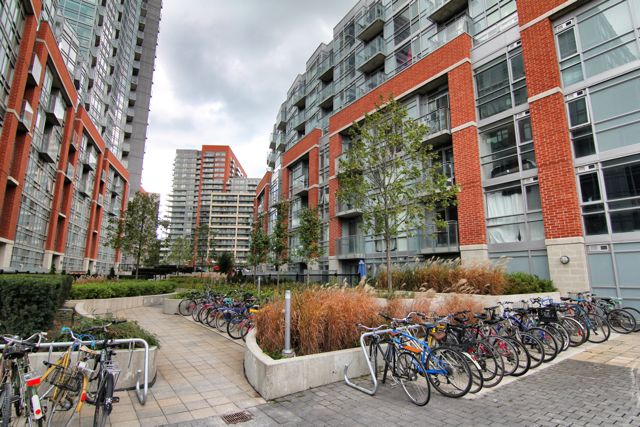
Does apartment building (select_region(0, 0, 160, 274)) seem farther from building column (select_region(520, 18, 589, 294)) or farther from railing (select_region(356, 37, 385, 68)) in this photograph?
building column (select_region(520, 18, 589, 294))

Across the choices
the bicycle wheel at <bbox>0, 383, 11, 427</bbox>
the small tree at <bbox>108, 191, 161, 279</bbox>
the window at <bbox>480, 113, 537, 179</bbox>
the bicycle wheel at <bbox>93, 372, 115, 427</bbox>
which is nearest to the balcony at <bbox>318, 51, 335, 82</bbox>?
A: the small tree at <bbox>108, 191, 161, 279</bbox>

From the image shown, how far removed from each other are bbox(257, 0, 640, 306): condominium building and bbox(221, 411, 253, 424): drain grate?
31.1 feet

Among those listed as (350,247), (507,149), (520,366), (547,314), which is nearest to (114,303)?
(350,247)

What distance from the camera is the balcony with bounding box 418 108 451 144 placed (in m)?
16.7

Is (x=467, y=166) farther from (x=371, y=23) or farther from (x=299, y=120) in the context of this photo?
(x=299, y=120)

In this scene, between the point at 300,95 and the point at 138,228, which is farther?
the point at 300,95

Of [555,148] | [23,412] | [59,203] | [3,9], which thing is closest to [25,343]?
[23,412]

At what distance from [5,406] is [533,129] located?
15.9 meters

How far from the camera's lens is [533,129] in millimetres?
13172

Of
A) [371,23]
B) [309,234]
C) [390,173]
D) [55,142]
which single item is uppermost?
[371,23]

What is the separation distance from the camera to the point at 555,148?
12.5 meters

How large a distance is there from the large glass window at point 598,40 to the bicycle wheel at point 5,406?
1691 centimetres

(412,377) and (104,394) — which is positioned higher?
(104,394)

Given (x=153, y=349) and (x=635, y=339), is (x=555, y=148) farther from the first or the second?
(x=153, y=349)
